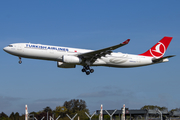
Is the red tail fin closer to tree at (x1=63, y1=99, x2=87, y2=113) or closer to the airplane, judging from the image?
the airplane

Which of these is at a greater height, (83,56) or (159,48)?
(159,48)

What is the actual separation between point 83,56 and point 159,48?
1598 cm

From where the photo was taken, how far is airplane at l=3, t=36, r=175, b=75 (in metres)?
41.6

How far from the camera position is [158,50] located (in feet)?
168

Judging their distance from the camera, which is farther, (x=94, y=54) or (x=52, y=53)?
(x=94, y=54)

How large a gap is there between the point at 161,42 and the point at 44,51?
22803mm

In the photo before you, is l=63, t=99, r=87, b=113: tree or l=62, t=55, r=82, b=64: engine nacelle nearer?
l=62, t=55, r=82, b=64: engine nacelle

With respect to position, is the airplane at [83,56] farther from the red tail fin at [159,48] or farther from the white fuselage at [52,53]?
the red tail fin at [159,48]

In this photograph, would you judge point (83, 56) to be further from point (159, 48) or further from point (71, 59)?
point (159, 48)

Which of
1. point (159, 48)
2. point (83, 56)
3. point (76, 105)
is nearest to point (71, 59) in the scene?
point (83, 56)

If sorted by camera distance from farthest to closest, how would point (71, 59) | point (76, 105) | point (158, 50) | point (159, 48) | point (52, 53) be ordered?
Answer: point (76, 105) < point (159, 48) < point (158, 50) < point (71, 59) < point (52, 53)

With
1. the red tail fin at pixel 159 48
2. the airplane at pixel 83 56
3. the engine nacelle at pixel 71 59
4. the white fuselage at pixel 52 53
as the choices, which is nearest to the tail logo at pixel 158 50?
the red tail fin at pixel 159 48

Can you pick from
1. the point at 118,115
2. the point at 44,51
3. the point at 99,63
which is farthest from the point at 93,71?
the point at 118,115

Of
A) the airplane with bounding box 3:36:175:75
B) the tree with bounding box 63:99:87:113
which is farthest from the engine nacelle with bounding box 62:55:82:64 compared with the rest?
the tree with bounding box 63:99:87:113
